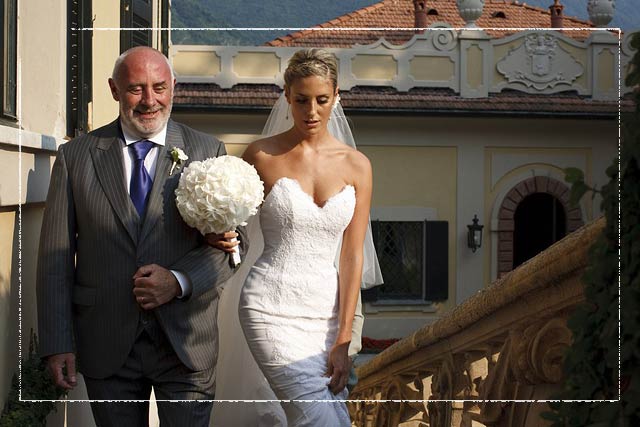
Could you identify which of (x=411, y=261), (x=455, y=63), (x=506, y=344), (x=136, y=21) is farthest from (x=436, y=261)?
(x=506, y=344)

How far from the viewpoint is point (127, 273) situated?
3527 mm

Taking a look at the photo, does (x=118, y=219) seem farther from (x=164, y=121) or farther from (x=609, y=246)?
(x=609, y=246)

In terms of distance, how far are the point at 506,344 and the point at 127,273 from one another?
4.00ft

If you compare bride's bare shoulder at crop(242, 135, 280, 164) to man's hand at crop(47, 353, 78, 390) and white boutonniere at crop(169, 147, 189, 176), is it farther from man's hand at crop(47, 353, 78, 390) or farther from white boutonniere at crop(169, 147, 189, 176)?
man's hand at crop(47, 353, 78, 390)

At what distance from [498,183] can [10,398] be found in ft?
60.4

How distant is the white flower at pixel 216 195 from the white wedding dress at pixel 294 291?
0.48 meters

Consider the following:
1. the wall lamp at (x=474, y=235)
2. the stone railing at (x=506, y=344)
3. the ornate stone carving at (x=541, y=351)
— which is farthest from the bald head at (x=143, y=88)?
the wall lamp at (x=474, y=235)

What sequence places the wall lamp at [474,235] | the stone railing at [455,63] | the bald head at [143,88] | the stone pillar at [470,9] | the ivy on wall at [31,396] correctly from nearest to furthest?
the bald head at [143,88] → the ivy on wall at [31,396] → the stone railing at [455,63] → the wall lamp at [474,235] → the stone pillar at [470,9]

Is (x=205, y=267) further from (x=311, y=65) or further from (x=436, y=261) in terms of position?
(x=436, y=261)

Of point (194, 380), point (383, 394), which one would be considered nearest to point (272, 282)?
point (194, 380)

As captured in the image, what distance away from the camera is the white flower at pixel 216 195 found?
343 centimetres

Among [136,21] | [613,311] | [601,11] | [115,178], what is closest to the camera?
[613,311]

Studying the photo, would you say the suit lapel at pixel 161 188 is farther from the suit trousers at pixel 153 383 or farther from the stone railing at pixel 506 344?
the stone railing at pixel 506 344

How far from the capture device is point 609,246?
7.67 feet
